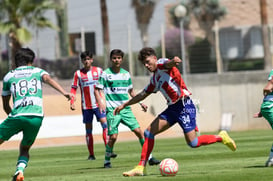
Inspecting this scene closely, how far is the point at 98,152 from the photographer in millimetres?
22047

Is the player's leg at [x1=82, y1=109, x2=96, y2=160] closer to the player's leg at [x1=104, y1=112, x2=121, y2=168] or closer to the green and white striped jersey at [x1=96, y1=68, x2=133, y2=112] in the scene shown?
the green and white striped jersey at [x1=96, y1=68, x2=133, y2=112]

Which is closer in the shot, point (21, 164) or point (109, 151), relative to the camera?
point (21, 164)

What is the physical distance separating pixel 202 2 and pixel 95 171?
55054mm

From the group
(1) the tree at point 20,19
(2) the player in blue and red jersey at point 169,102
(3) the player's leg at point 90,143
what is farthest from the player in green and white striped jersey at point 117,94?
(1) the tree at point 20,19

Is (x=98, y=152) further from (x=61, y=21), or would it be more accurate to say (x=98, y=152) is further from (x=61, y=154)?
(x=61, y=21)

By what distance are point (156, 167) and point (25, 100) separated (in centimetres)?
405

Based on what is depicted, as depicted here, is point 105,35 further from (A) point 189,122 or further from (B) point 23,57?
(B) point 23,57

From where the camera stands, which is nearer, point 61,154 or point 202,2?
point 61,154

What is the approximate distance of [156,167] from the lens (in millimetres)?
15734

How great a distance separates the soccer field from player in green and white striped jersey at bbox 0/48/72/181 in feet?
4.03

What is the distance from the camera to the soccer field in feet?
42.2

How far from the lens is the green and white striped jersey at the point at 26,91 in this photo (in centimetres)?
1245

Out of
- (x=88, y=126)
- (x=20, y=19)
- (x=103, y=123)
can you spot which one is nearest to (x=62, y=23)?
(x=20, y=19)

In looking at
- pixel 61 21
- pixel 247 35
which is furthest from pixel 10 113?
pixel 61 21
